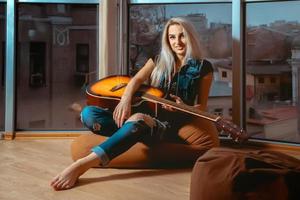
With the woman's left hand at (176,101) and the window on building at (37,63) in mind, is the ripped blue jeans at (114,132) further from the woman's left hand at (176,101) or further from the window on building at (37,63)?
the window on building at (37,63)

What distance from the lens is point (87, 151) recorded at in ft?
8.81

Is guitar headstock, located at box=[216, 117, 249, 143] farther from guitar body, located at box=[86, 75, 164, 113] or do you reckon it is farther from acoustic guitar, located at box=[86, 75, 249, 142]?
guitar body, located at box=[86, 75, 164, 113]

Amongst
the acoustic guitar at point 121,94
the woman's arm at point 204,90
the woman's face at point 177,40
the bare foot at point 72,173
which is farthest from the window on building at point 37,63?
the woman's arm at point 204,90

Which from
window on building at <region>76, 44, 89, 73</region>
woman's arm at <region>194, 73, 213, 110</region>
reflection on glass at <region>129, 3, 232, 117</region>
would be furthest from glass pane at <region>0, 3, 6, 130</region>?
woman's arm at <region>194, 73, 213, 110</region>

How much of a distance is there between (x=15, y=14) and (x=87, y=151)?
1.68 metres

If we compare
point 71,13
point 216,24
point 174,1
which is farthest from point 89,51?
point 216,24

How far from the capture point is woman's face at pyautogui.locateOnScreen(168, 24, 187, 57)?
9.55 feet

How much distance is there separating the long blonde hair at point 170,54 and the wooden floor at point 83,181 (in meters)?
0.74

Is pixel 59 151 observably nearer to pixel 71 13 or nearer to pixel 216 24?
pixel 71 13

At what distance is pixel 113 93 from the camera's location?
2.82m

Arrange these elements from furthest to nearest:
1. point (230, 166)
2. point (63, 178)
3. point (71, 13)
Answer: point (71, 13) → point (63, 178) → point (230, 166)

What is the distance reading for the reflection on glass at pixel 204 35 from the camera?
3275 mm

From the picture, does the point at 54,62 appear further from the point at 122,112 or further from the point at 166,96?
the point at 166,96

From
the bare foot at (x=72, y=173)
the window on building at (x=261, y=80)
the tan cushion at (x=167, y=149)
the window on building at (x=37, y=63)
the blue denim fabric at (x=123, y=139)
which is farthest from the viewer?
the window on building at (x=37, y=63)
